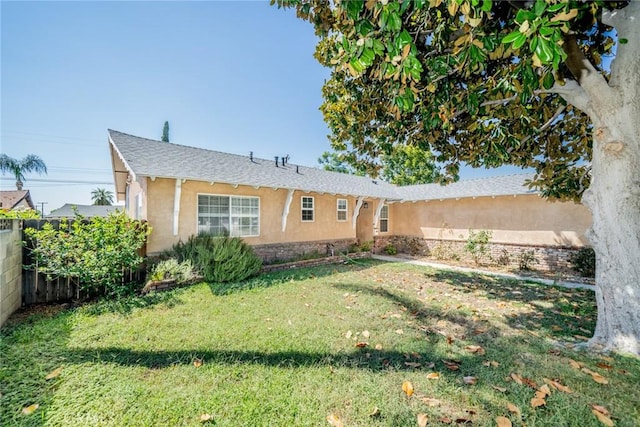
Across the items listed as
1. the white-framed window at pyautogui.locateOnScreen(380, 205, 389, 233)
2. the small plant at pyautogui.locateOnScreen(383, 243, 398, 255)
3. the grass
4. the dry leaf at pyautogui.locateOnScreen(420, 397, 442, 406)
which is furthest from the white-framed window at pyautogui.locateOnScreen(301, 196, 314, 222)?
the dry leaf at pyautogui.locateOnScreen(420, 397, 442, 406)

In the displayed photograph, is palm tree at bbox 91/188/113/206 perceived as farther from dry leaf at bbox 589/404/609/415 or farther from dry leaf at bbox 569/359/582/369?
dry leaf at bbox 589/404/609/415

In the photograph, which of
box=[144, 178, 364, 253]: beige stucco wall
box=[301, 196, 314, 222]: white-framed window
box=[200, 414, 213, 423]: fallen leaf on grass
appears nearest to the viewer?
box=[200, 414, 213, 423]: fallen leaf on grass

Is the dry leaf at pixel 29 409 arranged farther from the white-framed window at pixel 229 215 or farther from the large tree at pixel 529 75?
the white-framed window at pixel 229 215

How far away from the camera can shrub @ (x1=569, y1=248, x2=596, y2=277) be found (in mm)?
9688

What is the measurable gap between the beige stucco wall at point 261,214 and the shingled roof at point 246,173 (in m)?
0.51

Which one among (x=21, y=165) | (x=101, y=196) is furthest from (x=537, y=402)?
(x=101, y=196)

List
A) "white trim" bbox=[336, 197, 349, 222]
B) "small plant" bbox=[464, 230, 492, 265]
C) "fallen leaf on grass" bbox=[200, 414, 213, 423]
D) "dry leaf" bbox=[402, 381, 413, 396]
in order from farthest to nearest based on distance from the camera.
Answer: "white trim" bbox=[336, 197, 349, 222] < "small plant" bbox=[464, 230, 492, 265] < "dry leaf" bbox=[402, 381, 413, 396] < "fallen leaf on grass" bbox=[200, 414, 213, 423]

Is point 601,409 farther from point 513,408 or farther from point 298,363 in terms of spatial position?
point 298,363

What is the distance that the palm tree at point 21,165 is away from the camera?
76.7 feet

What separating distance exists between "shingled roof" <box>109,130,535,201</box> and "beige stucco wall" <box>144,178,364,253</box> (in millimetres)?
513

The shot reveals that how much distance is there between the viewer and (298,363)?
334 centimetres

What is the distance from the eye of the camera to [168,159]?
8945 millimetres

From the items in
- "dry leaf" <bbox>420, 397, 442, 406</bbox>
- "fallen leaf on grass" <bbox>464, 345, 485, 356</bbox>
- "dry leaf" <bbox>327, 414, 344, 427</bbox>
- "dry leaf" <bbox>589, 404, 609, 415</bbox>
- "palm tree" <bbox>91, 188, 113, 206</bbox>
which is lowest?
"fallen leaf on grass" <bbox>464, 345, 485, 356</bbox>

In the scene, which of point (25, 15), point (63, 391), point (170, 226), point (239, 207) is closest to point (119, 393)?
point (63, 391)
